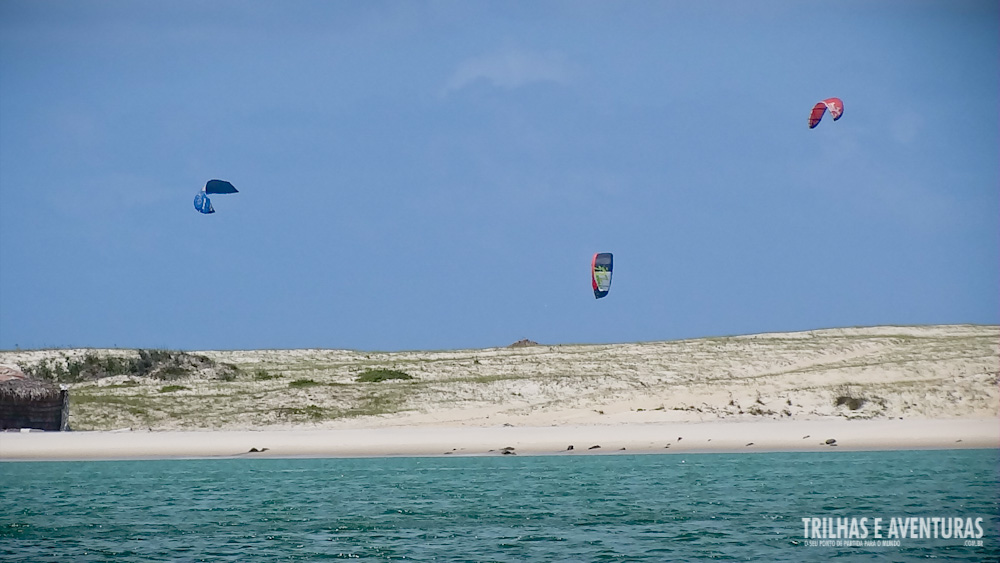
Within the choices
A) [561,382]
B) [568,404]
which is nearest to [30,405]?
[568,404]

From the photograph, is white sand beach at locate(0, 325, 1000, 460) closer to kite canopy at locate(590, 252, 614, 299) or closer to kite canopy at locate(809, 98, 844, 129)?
kite canopy at locate(590, 252, 614, 299)

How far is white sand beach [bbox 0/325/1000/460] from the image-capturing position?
3706cm

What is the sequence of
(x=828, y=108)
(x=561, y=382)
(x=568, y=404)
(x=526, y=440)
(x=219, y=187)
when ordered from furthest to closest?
(x=828, y=108)
(x=561, y=382)
(x=219, y=187)
(x=568, y=404)
(x=526, y=440)

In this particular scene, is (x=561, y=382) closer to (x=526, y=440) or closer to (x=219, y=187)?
(x=526, y=440)

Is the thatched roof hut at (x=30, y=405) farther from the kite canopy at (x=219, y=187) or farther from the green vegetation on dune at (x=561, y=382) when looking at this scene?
the kite canopy at (x=219, y=187)

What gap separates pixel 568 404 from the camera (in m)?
47.0

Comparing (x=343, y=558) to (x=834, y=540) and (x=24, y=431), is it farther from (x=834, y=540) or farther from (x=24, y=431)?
(x=24, y=431)

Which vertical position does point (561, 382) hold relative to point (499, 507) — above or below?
above

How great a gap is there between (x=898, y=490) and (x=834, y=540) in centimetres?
703

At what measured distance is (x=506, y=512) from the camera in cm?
2345

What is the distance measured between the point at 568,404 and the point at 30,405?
73.6 ft

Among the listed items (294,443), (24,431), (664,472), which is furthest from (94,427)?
(664,472)

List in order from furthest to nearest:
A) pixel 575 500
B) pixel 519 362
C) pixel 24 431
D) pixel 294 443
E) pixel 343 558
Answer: pixel 519 362, pixel 24 431, pixel 294 443, pixel 575 500, pixel 343 558

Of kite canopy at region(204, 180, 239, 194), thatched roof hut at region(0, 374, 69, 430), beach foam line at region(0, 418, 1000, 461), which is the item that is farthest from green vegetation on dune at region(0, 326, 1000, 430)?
kite canopy at region(204, 180, 239, 194)
